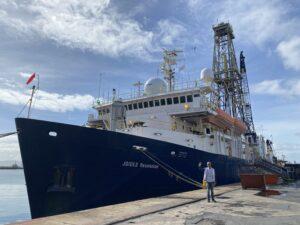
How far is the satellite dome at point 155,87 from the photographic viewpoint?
23.9m

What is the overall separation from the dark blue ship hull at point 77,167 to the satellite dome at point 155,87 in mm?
9993

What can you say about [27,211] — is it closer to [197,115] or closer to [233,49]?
[197,115]

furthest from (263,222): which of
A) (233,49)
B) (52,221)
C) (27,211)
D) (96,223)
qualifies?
(233,49)

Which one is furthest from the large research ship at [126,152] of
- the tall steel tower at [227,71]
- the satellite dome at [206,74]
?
the tall steel tower at [227,71]

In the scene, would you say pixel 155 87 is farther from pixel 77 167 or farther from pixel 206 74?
pixel 77 167

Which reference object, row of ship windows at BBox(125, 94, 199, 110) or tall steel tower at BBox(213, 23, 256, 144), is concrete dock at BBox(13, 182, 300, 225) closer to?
row of ship windows at BBox(125, 94, 199, 110)

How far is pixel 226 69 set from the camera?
40719 millimetres

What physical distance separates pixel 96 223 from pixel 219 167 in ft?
50.7

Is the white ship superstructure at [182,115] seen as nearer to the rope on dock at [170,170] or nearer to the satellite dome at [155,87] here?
the satellite dome at [155,87]

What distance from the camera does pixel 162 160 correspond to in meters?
15.2

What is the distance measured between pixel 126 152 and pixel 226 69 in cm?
3061

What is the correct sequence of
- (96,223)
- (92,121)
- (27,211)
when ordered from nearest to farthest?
(96,223)
(92,121)
(27,211)

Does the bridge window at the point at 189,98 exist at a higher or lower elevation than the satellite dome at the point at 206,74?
lower

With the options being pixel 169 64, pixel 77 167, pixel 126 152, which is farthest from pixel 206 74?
pixel 77 167
